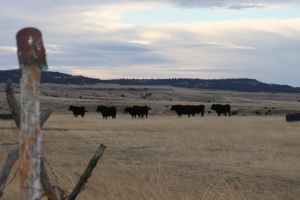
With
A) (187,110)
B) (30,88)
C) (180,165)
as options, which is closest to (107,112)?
(187,110)

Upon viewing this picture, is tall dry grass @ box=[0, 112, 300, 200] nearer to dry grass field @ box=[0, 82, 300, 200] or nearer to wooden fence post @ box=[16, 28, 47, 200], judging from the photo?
dry grass field @ box=[0, 82, 300, 200]

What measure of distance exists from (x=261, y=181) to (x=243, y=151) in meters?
6.58

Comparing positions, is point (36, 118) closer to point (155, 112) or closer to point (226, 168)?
point (226, 168)

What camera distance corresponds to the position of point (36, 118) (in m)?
3.46

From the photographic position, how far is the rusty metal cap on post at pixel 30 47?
3.39 meters

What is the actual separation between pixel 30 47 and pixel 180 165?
40.3 feet

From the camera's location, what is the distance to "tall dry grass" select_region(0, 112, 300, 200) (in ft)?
30.6

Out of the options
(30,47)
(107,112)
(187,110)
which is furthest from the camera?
(187,110)

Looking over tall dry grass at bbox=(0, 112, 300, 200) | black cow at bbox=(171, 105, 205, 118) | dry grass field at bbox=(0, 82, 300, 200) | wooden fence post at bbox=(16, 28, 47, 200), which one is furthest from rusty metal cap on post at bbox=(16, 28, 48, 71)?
black cow at bbox=(171, 105, 205, 118)

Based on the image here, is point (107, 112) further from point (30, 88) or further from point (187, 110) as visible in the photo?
point (30, 88)

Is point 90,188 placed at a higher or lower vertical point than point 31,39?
lower

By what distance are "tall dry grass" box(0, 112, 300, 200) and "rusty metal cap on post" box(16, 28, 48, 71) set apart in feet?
13.0

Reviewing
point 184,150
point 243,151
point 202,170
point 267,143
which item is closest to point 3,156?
point 202,170

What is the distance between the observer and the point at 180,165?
1539cm
